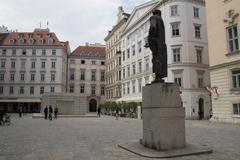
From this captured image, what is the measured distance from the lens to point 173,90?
8.86 m

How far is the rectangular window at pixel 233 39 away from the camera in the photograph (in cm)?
2328

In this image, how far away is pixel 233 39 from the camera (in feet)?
77.4

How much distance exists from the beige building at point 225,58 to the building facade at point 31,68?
4861 cm

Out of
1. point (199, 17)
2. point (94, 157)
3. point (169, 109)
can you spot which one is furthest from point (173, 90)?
point (199, 17)

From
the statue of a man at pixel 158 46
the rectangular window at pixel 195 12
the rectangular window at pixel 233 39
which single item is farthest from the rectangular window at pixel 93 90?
the statue of a man at pixel 158 46

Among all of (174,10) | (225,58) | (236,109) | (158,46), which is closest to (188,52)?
(174,10)

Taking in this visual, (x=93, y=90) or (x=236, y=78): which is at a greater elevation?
(x=93, y=90)

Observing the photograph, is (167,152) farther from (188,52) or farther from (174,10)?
(174,10)

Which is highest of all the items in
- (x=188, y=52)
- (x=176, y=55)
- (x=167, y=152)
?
(x=188, y=52)

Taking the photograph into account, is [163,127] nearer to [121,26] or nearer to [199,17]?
[199,17]

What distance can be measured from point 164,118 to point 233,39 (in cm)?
1835

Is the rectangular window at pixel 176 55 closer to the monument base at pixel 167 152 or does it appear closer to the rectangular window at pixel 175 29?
the rectangular window at pixel 175 29

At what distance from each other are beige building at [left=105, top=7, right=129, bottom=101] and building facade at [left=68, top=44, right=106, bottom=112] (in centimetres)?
910

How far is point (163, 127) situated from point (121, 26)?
51.5 m
